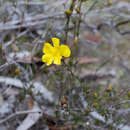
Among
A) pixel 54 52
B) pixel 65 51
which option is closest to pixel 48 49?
pixel 54 52

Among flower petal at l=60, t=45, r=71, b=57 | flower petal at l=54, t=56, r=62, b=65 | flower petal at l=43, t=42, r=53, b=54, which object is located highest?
flower petal at l=43, t=42, r=53, b=54

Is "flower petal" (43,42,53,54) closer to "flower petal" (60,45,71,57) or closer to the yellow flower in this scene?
the yellow flower

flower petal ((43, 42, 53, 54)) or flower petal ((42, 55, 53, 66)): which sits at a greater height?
flower petal ((43, 42, 53, 54))

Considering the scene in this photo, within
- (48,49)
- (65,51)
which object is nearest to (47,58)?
(48,49)

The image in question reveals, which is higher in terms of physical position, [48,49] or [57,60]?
[48,49]

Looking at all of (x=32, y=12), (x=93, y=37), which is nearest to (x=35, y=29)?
(x=32, y=12)

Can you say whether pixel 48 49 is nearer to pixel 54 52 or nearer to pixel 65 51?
pixel 54 52

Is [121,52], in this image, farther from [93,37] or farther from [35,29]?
[35,29]

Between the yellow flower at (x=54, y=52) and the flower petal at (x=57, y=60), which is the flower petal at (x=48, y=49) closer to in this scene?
the yellow flower at (x=54, y=52)

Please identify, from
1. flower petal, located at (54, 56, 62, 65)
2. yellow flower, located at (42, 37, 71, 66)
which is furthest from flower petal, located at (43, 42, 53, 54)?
flower petal, located at (54, 56, 62, 65)

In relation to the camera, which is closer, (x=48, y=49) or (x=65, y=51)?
(x=65, y=51)
